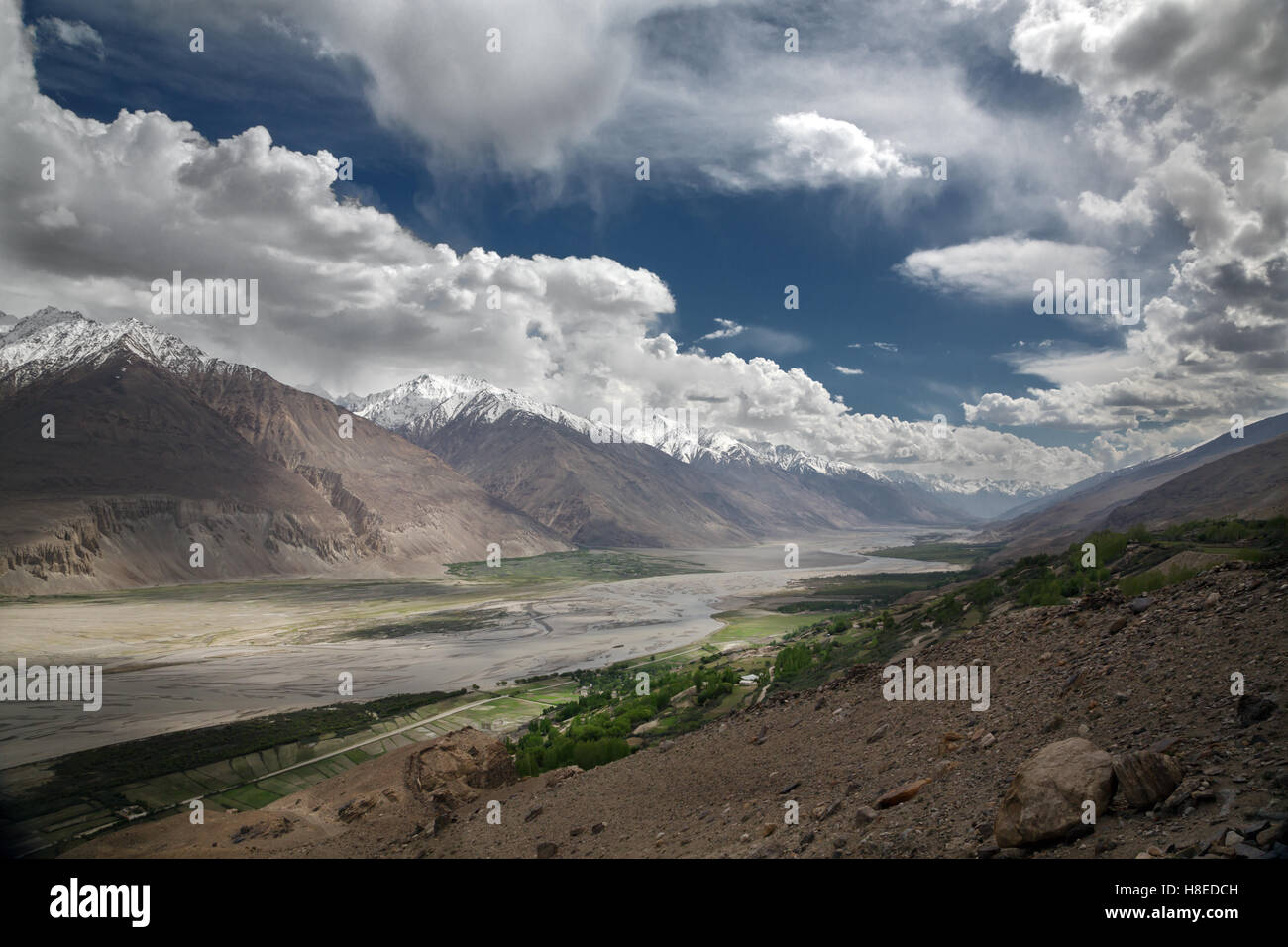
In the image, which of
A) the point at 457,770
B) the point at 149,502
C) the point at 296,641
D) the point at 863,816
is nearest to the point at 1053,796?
the point at 863,816

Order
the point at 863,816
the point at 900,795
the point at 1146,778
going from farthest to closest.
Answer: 1. the point at 900,795
2. the point at 863,816
3. the point at 1146,778

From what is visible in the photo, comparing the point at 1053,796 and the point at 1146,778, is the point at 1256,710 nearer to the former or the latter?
the point at 1146,778

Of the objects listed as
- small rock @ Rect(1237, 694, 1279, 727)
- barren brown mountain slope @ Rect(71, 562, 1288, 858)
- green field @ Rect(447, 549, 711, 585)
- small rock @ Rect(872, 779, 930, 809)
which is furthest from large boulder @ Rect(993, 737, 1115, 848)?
green field @ Rect(447, 549, 711, 585)

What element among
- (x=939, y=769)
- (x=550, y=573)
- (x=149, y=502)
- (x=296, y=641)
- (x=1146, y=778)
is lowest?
(x=550, y=573)

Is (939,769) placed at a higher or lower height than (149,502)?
lower

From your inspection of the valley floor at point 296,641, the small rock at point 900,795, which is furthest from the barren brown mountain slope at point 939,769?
the valley floor at point 296,641

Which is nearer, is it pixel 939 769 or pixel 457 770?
pixel 939 769
